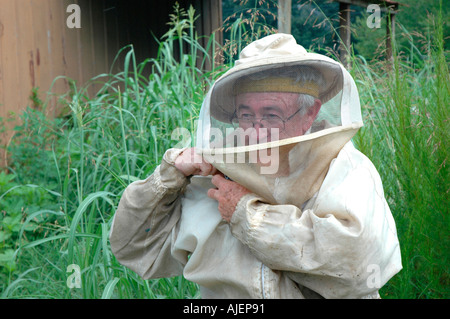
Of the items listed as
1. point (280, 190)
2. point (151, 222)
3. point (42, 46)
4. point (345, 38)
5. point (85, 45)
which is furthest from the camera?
point (345, 38)

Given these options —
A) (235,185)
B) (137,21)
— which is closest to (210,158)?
(235,185)

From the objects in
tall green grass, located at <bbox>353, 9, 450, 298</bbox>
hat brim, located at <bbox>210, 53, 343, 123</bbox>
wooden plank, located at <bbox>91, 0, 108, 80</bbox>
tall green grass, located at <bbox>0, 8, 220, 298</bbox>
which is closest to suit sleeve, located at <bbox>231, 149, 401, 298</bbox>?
hat brim, located at <bbox>210, 53, 343, 123</bbox>

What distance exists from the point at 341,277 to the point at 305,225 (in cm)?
17

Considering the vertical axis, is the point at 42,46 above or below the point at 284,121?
above

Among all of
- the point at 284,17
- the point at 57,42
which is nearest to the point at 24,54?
the point at 57,42

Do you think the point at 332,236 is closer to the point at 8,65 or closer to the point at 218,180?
the point at 218,180

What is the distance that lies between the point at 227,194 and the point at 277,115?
29 cm

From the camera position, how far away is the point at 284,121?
1.59 metres

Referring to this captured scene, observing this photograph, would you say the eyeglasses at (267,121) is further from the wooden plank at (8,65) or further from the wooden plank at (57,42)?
the wooden plank at (57,42)

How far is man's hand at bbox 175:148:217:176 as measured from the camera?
67.6 inches

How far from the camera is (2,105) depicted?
173 inches
